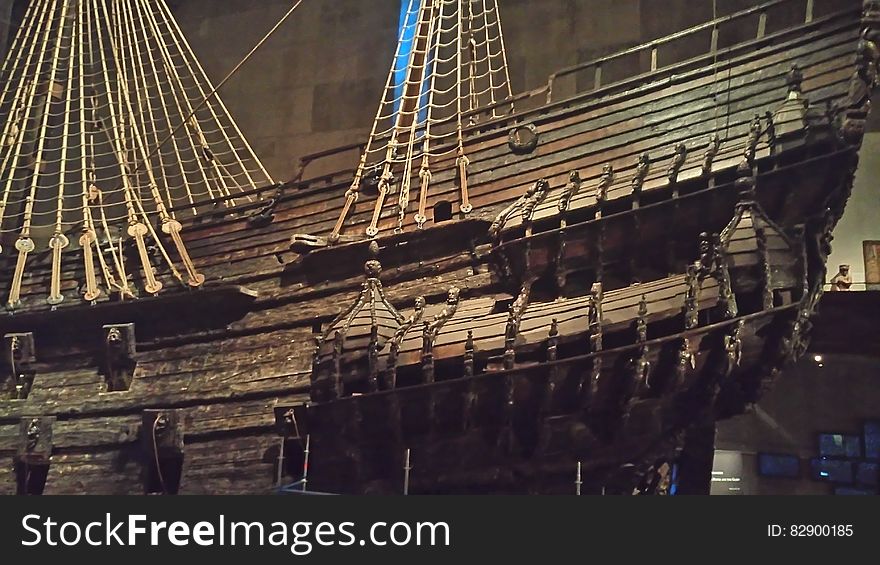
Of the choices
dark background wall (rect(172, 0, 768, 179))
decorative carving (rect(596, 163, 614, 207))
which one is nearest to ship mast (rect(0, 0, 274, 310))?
dark background wall (rect(172, 0, 768, 179))

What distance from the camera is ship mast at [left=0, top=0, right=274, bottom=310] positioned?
499cm

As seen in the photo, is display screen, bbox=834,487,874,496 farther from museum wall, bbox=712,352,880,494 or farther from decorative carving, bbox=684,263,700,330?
decorative carving, bbox=684,263,700,330

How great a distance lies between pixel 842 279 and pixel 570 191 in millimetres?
1117

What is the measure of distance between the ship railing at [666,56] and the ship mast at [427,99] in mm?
111

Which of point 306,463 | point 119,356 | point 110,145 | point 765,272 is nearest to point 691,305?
point 765,272

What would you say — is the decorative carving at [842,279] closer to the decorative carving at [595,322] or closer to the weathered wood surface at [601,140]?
the weathered wood surface at [601,140]

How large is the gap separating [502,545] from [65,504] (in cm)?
150

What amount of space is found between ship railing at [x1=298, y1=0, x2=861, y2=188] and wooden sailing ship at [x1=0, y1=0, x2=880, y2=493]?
0.02 meters

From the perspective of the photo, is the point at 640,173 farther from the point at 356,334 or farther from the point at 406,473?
the point at 406,473

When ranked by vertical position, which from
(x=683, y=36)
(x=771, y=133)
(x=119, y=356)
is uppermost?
(x=683, y=36)

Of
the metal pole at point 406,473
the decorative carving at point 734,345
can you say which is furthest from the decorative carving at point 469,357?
the decorative carving at point 734,345

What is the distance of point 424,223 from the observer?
440cm

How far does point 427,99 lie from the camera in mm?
5051

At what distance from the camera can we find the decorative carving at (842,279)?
3.98 m
